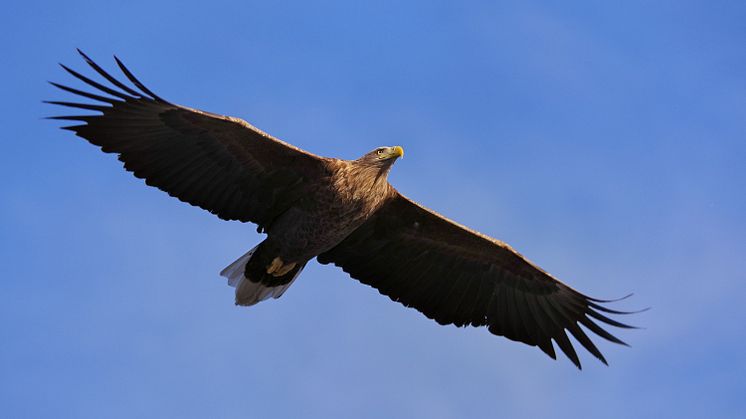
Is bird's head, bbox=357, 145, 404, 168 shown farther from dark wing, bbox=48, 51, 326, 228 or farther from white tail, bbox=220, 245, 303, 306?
white tail, bbox=220, 245, 303, 306

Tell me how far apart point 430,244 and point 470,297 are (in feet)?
2.37

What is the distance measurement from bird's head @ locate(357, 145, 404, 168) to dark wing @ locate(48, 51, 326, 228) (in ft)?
1.45

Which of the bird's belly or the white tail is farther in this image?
the white tail

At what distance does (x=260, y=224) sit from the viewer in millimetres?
11477

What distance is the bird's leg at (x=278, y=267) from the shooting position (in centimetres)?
1155

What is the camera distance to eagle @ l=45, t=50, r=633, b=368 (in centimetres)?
1089

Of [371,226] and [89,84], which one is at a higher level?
[371,226]

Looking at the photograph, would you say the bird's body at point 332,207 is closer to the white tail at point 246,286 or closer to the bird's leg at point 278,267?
the bird's leg at point 278,267

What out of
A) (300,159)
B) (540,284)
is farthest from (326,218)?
(540,284)

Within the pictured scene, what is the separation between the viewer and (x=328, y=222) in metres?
11.1

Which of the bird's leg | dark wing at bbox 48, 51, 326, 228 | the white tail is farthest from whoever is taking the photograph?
the white tail

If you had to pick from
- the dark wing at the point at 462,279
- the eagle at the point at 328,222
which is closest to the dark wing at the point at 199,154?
the eagle at the point at 328,222

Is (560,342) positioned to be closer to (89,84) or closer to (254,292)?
(254,292)

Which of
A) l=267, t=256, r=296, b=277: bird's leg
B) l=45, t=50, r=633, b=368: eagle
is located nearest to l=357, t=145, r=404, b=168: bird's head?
l=45, t=50, r=633, b=368: eagle
